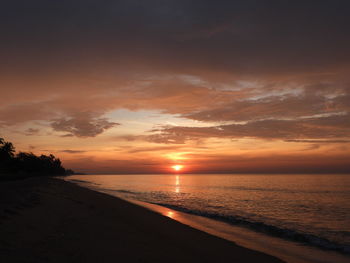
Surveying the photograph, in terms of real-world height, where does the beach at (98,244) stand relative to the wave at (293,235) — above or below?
above

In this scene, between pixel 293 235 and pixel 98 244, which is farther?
pixel 293 235

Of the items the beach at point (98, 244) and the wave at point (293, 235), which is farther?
the wave at point (293, 235)

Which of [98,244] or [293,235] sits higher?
[98,244]

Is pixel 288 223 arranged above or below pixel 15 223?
below

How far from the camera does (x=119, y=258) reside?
8.93 m

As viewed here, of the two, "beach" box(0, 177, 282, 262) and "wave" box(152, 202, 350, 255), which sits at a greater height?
"beach" box(0, 177, 282, 262)

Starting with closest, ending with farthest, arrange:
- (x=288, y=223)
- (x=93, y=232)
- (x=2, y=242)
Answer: (x=2, y=242)
(x=93, y=232)
(x=288, y=223)

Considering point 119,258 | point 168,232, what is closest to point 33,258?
point 119,258

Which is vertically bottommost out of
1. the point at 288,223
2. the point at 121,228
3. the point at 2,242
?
the point at 288,223

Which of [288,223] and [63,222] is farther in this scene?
[288,223]

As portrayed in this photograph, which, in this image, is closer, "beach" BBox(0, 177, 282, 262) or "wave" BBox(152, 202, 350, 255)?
"beach" BBox(0, 177, 282, 262)

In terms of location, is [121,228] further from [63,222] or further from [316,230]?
[316,230]

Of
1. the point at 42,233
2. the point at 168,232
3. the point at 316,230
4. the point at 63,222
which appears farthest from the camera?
the point at 316,230

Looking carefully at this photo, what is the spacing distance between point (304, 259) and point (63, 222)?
476 inches
